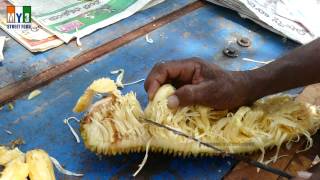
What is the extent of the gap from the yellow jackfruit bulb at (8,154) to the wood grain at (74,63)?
0.23m

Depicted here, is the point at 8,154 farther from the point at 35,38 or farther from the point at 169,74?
the point at 35,38

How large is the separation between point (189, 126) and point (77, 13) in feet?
2.72

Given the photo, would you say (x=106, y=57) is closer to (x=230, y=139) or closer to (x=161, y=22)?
(x=161, y=22)

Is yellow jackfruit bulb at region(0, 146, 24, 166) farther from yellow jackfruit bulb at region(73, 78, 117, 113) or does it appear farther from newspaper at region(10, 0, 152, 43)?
newspaper at region(10, 0, 152, 43)

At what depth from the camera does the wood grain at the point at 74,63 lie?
1255 mm

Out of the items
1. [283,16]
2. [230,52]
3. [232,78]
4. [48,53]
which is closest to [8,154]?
[48,53]

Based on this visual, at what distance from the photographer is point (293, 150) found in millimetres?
1206

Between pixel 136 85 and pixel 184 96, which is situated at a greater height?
pixel 184 96

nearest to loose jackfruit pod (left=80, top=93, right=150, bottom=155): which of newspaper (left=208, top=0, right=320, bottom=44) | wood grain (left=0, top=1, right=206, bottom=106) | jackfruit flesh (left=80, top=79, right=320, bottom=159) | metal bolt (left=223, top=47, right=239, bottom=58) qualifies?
jackfruit flesh (left=80, top=79, right=320, bottom=159)

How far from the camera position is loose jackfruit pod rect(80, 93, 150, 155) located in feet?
3.41

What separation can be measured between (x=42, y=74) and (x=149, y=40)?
0.47 meters

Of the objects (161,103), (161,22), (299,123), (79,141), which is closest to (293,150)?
(299,123)

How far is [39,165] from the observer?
99 cm

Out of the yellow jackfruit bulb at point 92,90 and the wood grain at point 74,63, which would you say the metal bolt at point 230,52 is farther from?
the yellow jackfruit bulb at point 92,90
